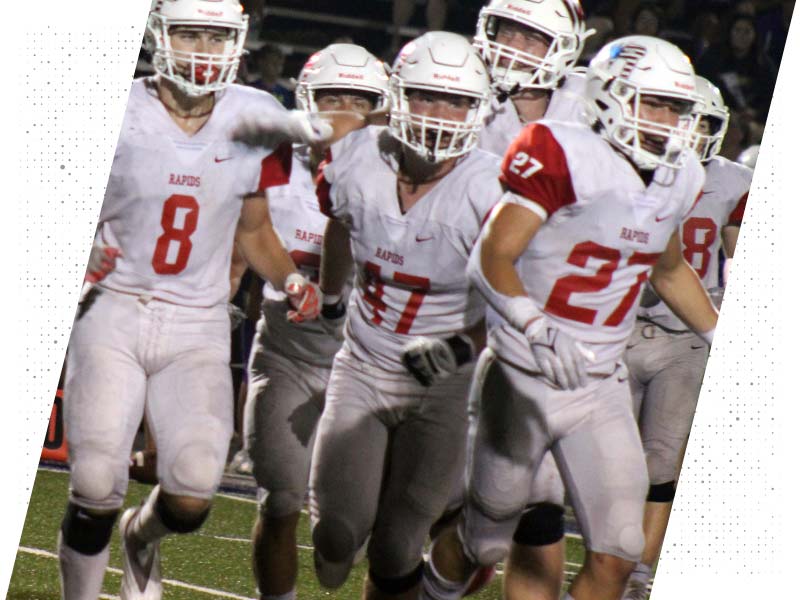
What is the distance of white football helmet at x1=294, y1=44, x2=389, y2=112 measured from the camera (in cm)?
242

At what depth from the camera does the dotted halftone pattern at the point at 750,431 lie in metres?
2.42

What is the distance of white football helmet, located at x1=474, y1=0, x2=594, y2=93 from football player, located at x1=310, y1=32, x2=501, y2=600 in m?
0.10

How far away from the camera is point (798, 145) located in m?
2.48

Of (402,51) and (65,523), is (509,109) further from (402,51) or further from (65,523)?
(65,523)

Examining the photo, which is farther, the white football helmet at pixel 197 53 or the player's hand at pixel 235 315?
the player's hand at pixel 235 315

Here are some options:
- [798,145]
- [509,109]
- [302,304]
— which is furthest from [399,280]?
[798,145]

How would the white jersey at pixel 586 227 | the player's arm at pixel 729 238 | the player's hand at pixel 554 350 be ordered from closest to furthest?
the player's hand at pixel 554 350
the white jersey at pixel 586 227
the player's arm at pixel 729 238

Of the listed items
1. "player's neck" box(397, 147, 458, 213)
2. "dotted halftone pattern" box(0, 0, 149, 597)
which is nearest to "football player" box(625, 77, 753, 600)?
"player's neck" box(397, 147, 458, 213)

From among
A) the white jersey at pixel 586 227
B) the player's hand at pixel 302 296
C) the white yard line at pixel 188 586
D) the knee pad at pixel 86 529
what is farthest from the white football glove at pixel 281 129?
the white yard line at pixel 188 586

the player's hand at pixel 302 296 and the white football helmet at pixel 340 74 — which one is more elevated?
the white football helmet at pixel 340 74

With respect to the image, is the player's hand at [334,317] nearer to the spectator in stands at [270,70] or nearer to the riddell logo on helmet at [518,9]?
the spectator in stands at [270,70]

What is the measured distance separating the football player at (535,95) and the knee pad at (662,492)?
0.54ft

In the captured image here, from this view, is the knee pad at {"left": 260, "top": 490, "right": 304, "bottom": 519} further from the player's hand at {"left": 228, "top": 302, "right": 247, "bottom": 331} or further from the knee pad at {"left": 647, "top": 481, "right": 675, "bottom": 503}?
the knee pad at {"left": 647, "top": 481, "right": 675, "bottom": 503}

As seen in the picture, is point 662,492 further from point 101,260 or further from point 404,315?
point 101,260
